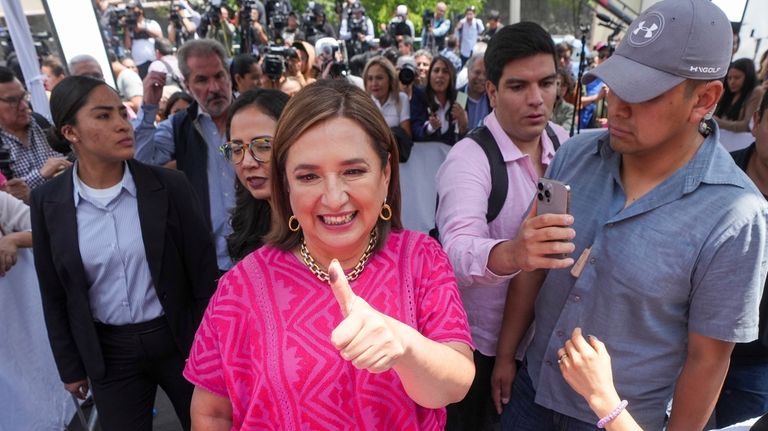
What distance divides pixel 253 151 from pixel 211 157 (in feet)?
3.88

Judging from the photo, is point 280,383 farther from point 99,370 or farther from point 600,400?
point 99,370

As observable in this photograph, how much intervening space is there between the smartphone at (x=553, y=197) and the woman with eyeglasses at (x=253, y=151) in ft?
3.23

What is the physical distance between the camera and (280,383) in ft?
3.69

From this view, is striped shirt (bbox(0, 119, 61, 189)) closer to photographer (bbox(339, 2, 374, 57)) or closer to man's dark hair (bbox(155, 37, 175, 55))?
man's dark hair (bbox(155, 37, 175, 55))

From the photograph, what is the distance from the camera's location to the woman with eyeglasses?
1.89 meters

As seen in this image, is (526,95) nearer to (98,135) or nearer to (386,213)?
(386,213)

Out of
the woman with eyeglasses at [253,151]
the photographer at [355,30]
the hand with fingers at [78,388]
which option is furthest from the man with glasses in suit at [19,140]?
the photographer at [355,30]

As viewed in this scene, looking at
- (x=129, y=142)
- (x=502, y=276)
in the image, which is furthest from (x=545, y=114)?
(x=129, y=142)

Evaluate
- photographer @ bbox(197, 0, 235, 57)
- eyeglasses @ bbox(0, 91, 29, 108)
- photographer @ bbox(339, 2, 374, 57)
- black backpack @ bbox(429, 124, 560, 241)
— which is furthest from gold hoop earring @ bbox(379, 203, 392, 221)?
photographer @ bbox(339, 2, 374, 57)

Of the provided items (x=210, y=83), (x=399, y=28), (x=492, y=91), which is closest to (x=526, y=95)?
(x=492, y=91)

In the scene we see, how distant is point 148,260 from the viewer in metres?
2.05

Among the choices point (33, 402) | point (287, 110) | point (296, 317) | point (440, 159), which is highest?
point (287, 110)

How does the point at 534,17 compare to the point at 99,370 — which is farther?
the point at 534,17

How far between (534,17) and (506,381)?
2190 centimetres
